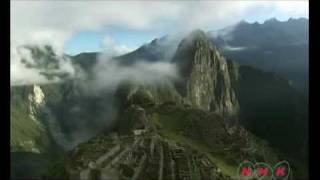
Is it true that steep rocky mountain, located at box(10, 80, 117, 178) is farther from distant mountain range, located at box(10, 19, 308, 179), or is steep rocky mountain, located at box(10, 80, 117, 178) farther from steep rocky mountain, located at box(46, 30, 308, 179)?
steep rocky mountain, located at box(46, 30, 308, 179)

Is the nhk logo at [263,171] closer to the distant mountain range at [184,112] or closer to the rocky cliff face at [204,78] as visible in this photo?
the distant mountain range at [184,112]

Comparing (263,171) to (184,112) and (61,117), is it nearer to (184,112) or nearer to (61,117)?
(61,117)

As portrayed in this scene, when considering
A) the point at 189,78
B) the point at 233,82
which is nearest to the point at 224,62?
the point at 189,78

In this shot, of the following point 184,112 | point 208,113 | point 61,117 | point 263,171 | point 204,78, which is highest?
point 204,78

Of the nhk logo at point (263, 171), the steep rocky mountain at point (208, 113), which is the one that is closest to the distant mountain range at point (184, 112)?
the steep rocky mountain at point (208, 113)

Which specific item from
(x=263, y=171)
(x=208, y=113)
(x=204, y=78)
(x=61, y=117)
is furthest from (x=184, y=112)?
(x=263, y=171)
